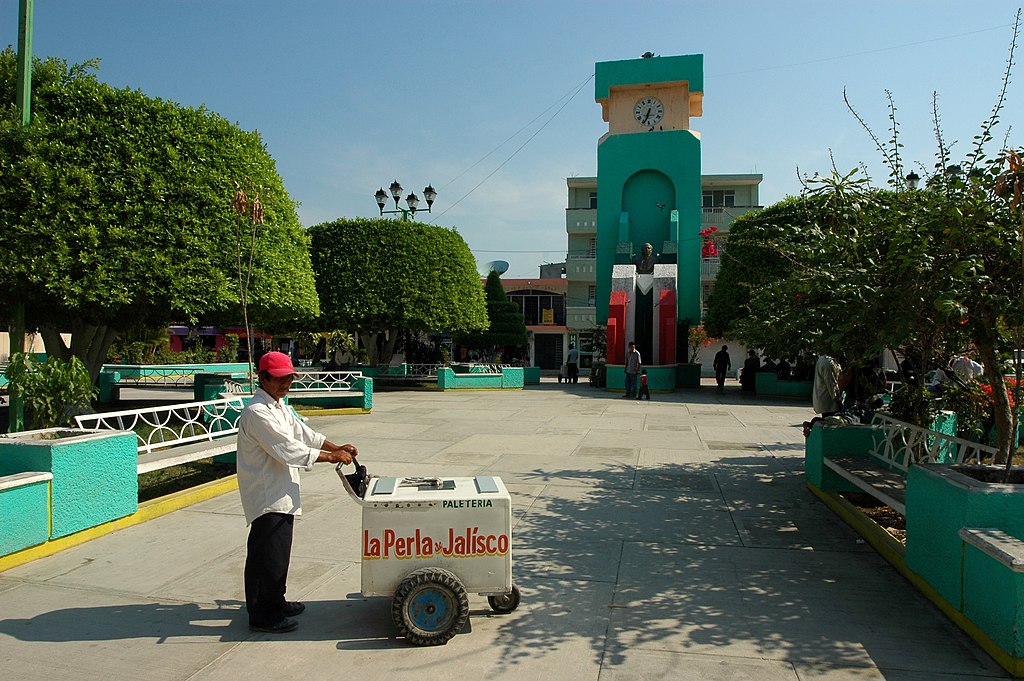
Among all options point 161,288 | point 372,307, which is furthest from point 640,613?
point 372,307

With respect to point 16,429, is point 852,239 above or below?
above

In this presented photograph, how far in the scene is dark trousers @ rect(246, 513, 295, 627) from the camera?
12.9 feet

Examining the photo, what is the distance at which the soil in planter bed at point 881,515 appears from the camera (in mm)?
6129

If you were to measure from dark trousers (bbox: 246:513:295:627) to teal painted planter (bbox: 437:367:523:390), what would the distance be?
19027 millimetres

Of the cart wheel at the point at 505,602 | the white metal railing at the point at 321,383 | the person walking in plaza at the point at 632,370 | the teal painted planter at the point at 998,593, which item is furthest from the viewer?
the person walking in plaza at the point at 632,370

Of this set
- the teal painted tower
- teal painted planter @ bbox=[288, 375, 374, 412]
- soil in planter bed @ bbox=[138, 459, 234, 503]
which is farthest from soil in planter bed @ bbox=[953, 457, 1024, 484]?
the teal painted tower

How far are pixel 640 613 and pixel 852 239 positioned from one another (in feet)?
11.5

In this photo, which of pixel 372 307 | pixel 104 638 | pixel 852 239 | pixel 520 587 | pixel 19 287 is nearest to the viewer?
pixel 104 638

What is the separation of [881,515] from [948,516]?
2651mm

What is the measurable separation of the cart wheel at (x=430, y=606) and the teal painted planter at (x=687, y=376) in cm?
2384

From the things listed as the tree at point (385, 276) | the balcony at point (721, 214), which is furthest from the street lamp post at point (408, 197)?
the balcony at point (721, 214)

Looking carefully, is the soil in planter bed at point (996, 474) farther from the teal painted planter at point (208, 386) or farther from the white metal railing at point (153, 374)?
the white metal railing at point (153, 374)

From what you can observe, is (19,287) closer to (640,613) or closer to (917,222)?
(640,613)

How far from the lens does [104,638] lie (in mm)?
3863
